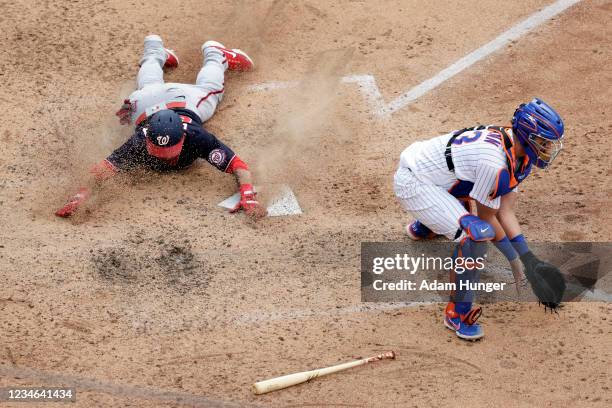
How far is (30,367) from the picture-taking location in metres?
6.68

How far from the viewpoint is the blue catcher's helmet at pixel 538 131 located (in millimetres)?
6777

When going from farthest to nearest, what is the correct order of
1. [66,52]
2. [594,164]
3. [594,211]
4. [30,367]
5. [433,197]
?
[66,52] → [594,164] → [594,211] → [433,197] → [30,367]

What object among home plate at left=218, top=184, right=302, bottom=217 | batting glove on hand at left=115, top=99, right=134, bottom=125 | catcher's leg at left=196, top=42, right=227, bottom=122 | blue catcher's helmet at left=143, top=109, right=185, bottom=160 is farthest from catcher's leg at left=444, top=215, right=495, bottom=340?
batting glove on hand at left=115, top=99, right=134, bottom=125

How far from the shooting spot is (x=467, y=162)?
701cm

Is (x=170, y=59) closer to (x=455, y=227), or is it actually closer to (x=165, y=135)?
(x=165, y=135)

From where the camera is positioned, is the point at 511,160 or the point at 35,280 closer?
the point at 511,160

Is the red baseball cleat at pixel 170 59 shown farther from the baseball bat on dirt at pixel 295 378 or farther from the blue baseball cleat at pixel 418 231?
the baseball bat on dirt at pixel 295 378

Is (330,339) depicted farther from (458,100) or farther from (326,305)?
(458,100)

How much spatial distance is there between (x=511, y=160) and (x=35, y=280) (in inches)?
147

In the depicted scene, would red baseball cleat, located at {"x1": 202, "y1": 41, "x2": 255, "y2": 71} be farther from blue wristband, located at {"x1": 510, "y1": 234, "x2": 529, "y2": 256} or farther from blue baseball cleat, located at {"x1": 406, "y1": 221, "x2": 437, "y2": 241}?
blue wristband, located at {"x1": 510, "y1": 234, "x2": 529, "y2": 256}

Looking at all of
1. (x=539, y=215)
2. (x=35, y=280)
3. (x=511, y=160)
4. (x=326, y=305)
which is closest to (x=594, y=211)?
(x=539, y=215)

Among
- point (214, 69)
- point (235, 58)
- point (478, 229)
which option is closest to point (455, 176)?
point (478, 229)

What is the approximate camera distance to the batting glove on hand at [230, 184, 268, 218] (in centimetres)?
855

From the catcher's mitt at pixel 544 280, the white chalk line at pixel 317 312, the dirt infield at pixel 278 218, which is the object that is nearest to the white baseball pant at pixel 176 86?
the dirt infield at pixel 278 218
